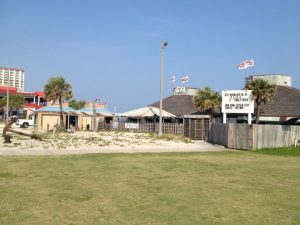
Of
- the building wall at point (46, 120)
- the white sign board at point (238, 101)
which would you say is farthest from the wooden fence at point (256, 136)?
the building wall at point (46, 120)

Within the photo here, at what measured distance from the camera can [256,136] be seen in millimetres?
27281

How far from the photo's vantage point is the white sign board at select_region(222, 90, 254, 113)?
29.7 metres

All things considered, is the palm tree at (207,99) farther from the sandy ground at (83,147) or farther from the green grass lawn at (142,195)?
the green grass lawn at (142,195)

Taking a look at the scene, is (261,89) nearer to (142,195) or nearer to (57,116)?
(142,195)

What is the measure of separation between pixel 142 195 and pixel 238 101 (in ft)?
73.3

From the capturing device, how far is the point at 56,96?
171ft

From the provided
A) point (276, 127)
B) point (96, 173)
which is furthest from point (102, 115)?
point (96, 173)

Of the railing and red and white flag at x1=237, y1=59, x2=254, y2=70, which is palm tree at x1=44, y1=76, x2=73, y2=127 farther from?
red and white flag at x1=237, y1=59, x2=254, y2=70

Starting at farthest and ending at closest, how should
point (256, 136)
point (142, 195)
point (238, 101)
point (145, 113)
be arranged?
point (145, 113) → point (238, 101) → point (256, 136) → point (142, 195)

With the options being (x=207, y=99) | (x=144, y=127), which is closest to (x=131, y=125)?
(x=144, y=127)

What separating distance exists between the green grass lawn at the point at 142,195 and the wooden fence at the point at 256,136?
40.6 feet

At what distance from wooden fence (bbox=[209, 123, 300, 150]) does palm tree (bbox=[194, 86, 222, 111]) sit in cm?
1021

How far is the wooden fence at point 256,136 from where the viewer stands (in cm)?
2733

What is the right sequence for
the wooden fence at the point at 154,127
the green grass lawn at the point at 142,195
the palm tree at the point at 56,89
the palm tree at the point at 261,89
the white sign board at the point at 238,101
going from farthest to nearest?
1. the palm tree at the point at 56,89
2. the wooden fence at the point at 154,127
3. the palm tree at the point at 261,89
4. the white sign board at the point at 238,101
5. the green grass lawn at the point at 142,195
